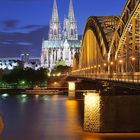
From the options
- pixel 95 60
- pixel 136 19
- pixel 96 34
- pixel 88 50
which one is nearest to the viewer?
pixel 136 19

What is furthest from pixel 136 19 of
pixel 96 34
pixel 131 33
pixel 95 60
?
pixel 95 60

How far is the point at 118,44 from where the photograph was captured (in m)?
57.6

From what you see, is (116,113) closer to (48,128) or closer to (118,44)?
(48,128)

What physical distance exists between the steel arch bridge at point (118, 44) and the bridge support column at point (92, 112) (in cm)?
300

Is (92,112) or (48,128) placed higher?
(92,112)

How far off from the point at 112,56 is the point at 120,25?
403 inches

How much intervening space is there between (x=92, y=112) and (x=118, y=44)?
951 inches

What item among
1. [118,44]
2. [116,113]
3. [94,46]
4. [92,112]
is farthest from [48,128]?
[94,46]

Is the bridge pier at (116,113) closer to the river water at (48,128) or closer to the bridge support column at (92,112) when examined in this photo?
the bridge support column at (92,112)

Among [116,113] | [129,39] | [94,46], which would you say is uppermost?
[94,46]

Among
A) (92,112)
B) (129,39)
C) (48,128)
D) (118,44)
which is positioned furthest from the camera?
(118,44)

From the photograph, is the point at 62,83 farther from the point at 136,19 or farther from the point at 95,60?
the point at 136,19

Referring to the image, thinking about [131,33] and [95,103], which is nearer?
[95,103]

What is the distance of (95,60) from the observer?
86500 mm
